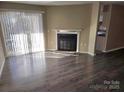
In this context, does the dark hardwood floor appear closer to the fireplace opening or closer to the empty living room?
the empty living room

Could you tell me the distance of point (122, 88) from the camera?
2604mm

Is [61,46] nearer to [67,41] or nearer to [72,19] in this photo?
[67,41]

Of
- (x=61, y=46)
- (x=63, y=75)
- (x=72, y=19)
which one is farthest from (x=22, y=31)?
(x=63, y=75)

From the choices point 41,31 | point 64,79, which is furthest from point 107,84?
point 41,31

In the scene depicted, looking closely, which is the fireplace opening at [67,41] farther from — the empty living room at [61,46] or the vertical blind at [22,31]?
the vertical blind at [22,31]

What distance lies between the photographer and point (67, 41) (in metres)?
5.34

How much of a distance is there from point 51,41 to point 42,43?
1.56 feet

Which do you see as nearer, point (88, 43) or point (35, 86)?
point (35, 86)

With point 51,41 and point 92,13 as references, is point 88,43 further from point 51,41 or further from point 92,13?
point 51,41

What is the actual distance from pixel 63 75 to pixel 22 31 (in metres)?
2.86

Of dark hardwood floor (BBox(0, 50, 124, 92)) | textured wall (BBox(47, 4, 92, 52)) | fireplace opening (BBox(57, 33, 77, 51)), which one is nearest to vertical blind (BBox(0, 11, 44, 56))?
textured wall (BBox(47, 4, 92, 52))

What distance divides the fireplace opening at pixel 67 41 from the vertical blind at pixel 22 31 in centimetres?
92

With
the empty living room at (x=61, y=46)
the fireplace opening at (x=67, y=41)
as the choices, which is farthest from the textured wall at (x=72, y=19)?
the fireplace opening at (x=67, y=41)

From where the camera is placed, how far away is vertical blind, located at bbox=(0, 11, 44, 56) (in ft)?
14.4
